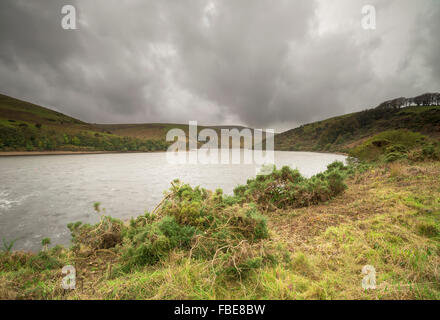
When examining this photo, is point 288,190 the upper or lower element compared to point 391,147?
lower

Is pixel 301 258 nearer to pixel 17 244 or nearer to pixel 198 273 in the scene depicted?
pixel 198 273

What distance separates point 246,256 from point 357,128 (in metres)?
125

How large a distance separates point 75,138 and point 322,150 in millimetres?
116962

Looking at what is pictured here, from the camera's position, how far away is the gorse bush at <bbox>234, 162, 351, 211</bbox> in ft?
20.5

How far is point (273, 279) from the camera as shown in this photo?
2.13m

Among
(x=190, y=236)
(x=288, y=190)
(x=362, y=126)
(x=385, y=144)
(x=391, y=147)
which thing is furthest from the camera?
(x=362, y=126)

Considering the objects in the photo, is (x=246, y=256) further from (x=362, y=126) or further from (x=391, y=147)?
(x=362, y=126)

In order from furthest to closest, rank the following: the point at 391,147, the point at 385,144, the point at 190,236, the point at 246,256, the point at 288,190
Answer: the point at 385,144, the point at 391,147, the point at 288,190, the point at 190,236, the point at 246,256

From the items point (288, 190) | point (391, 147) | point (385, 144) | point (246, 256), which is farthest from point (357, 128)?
point (246, 256)

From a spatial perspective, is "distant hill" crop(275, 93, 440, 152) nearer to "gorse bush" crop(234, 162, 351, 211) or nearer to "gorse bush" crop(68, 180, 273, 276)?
"gorse bush" crop(234, 162, 351, 211)

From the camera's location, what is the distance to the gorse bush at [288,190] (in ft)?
20.5

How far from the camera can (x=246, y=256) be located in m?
2.43

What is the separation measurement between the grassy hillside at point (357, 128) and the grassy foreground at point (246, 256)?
8091 cm

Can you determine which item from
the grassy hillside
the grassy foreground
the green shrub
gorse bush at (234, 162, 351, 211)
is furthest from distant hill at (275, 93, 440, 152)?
the grassy foreground
